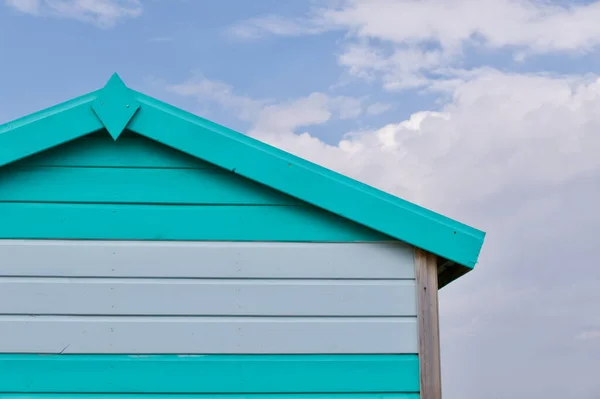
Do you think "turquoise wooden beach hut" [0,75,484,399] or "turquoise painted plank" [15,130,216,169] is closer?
"turquoise wooden beach hut" [0,75,484,399]

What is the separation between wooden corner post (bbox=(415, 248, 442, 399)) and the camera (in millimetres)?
3759

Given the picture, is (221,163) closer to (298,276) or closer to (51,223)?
(298,276)

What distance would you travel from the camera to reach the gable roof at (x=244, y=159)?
12.6 ft

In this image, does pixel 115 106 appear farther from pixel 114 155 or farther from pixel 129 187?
pixel 129 187

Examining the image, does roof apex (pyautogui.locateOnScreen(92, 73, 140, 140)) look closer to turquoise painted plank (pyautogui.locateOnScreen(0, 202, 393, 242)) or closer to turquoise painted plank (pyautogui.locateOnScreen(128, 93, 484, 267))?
turquoise painted plank (pyautogui.locateOnScreen(128, 93, 484, 267))

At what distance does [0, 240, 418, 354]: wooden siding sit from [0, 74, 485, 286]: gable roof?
0.70 ft

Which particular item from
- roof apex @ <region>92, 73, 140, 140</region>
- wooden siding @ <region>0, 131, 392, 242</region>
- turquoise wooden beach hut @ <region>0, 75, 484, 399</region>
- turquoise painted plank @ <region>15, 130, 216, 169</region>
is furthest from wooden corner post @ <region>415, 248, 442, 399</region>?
roof apex @ <region>92, 73, 140, 140</region>

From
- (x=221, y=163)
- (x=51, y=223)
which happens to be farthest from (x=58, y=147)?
(x=221, y=163)

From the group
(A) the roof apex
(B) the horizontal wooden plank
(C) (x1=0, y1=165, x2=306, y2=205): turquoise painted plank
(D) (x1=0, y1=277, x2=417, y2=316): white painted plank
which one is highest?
(A) the roof apex

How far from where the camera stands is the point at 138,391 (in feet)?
12.2

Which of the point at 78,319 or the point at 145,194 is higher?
the point at 145,194

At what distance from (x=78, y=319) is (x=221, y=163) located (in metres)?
1.20

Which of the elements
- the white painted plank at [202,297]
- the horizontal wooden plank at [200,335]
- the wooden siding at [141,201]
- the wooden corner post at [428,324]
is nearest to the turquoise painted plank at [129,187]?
the wooden siding at [141,201]

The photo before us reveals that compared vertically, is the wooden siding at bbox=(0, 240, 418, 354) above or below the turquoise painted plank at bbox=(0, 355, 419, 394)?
above
